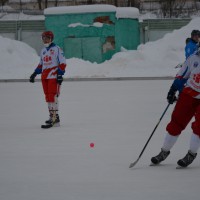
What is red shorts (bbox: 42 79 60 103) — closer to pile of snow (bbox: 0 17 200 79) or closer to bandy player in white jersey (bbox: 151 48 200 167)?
bandy player in white jersey (bbox: 151 48 200 167)

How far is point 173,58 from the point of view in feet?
102

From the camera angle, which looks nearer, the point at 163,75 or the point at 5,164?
the point at 5,164

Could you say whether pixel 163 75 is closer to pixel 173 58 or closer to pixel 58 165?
pixel 173 58

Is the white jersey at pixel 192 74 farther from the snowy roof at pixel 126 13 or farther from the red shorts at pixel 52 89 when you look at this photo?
the snowy roof at pixel 126 13

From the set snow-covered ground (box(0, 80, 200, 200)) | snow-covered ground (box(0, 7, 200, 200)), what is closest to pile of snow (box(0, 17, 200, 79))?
snow-covered ground (box(0, 7, 200, 200))

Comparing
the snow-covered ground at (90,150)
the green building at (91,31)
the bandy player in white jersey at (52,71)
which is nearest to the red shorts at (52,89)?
the bandy player in white jersey at (52,71)

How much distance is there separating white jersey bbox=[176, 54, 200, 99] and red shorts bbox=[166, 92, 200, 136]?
69 millimetres

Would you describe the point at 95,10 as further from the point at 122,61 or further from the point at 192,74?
the point at 192,74

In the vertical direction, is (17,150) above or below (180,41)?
above

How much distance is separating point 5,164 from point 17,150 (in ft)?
3.62

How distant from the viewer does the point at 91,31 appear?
110 feet

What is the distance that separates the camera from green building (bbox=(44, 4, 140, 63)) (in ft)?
109

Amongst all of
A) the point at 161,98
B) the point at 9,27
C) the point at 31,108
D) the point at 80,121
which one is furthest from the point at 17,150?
the point at 9,27

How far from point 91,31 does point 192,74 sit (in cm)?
2664
